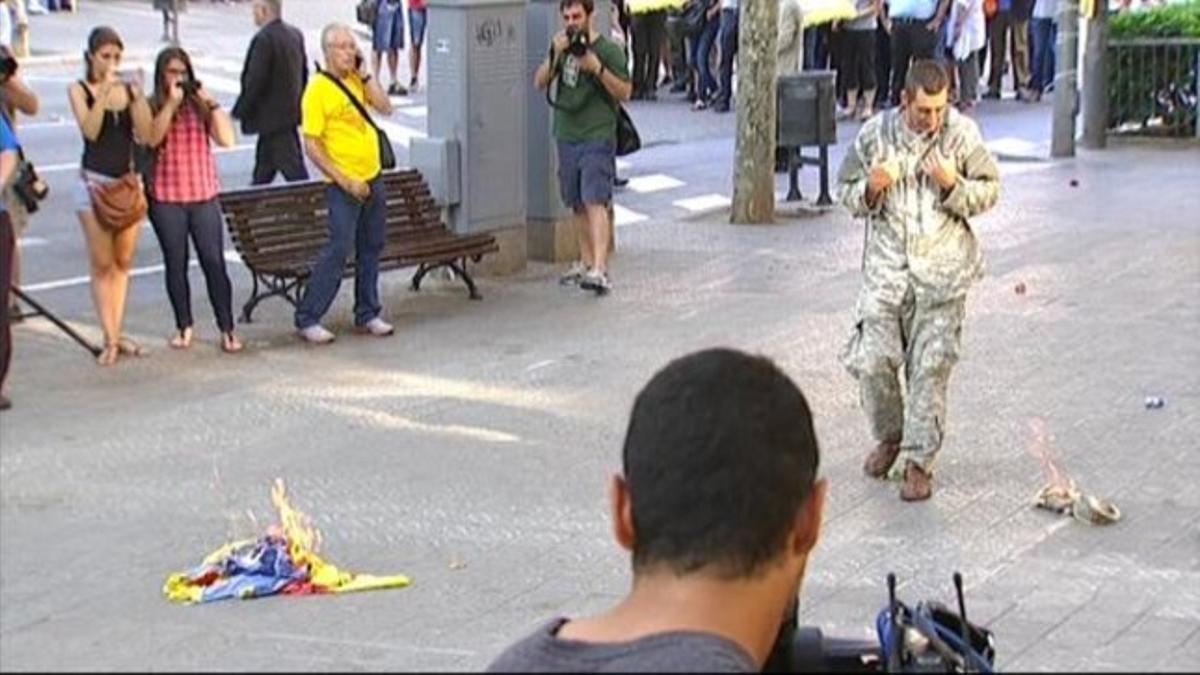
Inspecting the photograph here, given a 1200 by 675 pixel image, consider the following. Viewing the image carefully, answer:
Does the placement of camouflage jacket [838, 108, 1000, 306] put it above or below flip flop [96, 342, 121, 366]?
above

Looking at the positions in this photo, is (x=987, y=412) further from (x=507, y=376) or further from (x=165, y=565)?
(x=165, y=565)

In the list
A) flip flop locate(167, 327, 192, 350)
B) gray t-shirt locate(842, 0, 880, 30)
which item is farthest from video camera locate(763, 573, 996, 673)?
gray t-shirt locate(842, 0, 880, 30)

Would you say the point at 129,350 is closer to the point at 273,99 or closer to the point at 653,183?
the point at 273,99

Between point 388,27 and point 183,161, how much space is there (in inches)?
601

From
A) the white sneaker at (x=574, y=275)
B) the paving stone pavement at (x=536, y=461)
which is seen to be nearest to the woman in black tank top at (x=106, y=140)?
the paving stone pavement at (x=536, y=461)

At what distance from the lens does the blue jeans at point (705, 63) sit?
2495 centimetres

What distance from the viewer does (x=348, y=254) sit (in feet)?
39.7

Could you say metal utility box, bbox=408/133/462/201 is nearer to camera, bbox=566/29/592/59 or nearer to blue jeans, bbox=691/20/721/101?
camera, bbox=566/29/592/59

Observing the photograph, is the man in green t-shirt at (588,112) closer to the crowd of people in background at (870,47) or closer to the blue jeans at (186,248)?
the blue jeans at (186,248)

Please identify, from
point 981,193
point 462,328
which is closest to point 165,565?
point 981,193

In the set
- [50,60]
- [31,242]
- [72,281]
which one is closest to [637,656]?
[72,281]

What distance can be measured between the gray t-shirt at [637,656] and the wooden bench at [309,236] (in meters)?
9.90

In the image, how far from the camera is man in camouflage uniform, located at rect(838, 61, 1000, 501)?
8.03 m

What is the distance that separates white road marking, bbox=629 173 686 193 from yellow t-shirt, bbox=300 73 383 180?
6544 millimetres
